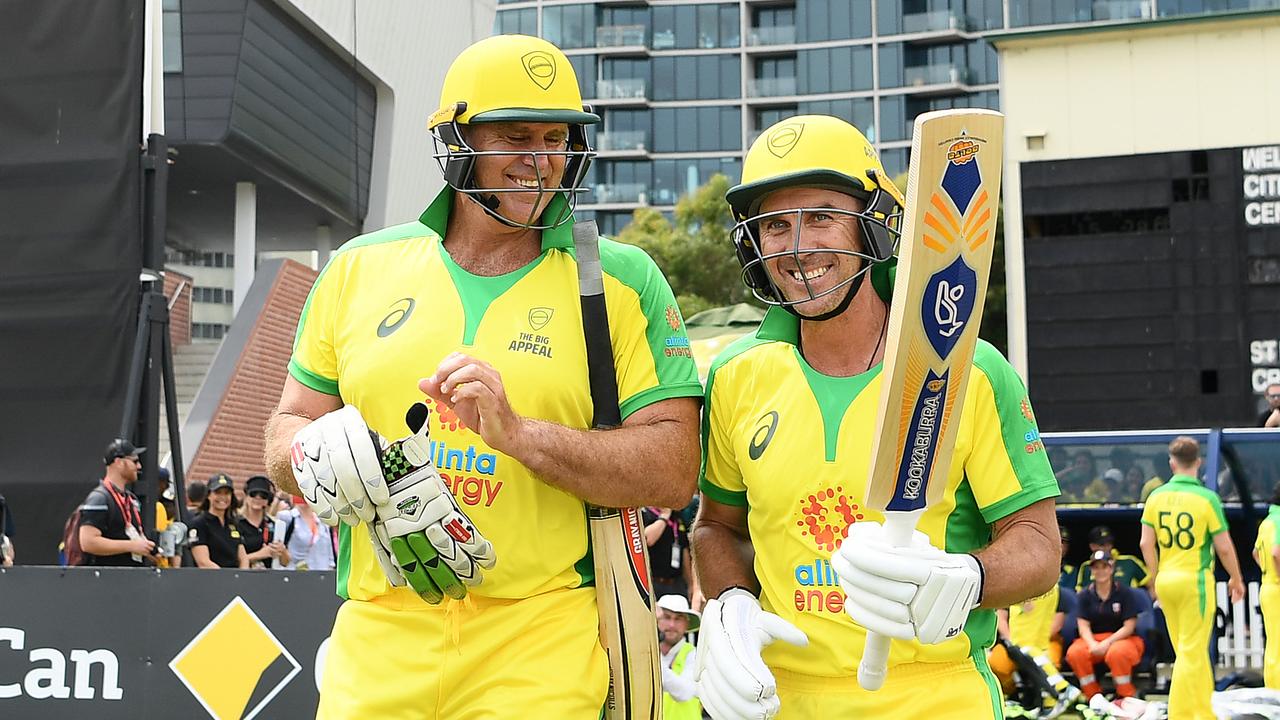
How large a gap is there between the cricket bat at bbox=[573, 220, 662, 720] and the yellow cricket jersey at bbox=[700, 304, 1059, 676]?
311 mm

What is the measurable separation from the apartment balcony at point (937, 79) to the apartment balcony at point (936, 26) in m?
1.32

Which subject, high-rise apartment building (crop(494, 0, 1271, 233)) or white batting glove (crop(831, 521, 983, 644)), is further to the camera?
high-rise apartment building (crop(494, 0, 1271, 233))

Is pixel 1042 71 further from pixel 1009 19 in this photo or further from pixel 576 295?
pixel 1009 19

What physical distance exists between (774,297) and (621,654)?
0.93m

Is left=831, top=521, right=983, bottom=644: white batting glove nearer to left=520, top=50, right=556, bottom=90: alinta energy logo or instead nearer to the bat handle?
the bat handle

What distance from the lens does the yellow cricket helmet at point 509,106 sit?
366 centimetres

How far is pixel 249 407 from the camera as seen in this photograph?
80.9 feet

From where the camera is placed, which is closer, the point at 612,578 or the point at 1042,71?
the point at 612,578

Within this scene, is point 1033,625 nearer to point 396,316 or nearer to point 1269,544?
point 1269,544

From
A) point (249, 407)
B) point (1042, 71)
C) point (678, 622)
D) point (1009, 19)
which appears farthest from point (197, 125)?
point (1009, 19)

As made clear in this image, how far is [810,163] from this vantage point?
12.0 ft

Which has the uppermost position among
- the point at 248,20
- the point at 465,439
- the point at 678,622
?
the point at 248,20

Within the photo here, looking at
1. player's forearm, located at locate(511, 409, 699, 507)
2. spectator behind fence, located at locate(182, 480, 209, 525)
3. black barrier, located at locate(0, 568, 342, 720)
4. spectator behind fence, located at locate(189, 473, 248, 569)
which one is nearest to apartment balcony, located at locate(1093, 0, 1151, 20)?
spectator behind fence, located at locate(182, 480, 209, 525)

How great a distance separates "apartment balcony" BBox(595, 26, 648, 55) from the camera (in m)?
78.0
